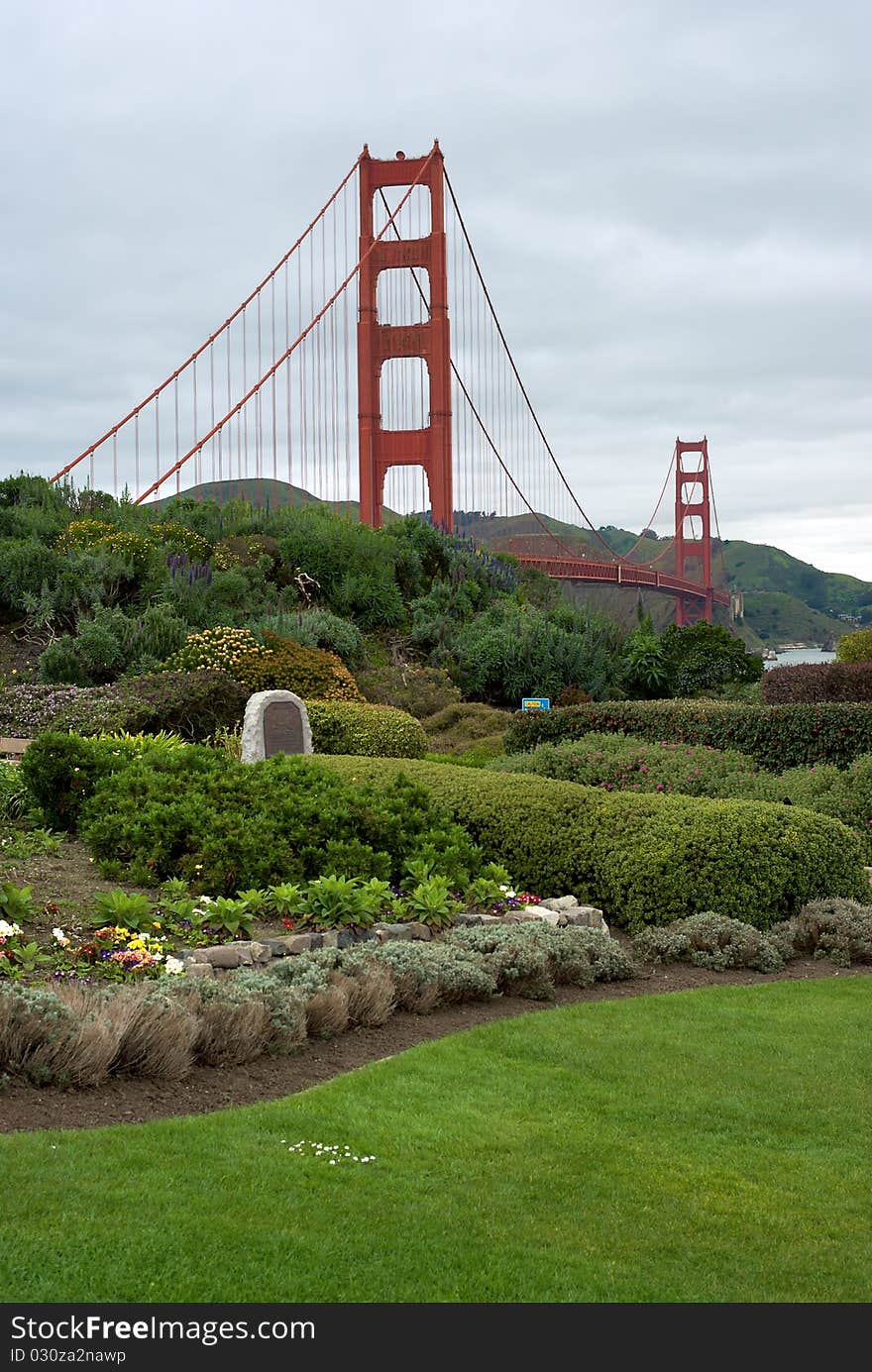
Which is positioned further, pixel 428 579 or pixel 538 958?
pixel 428 579

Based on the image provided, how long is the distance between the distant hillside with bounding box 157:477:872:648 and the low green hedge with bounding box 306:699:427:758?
471 inches

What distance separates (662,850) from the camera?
7.61 meters

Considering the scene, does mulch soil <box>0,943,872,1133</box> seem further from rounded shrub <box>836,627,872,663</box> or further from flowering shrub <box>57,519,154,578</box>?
flowering shrub <box>57,519,154,578</box>

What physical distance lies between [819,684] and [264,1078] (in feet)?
34.0

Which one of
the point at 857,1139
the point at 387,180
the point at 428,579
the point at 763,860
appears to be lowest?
the point at 857,1139

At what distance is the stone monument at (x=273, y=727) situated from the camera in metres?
12.5

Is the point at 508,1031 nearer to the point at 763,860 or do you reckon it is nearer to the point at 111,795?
the point at 763,860

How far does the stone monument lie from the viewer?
12541 millimetres

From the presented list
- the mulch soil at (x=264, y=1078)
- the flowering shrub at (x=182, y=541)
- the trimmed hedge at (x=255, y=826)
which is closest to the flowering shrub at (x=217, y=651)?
the flowering shrub at (x=182, y=541)

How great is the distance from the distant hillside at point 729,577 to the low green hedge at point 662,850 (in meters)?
17.3

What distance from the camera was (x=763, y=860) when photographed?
298 inches
